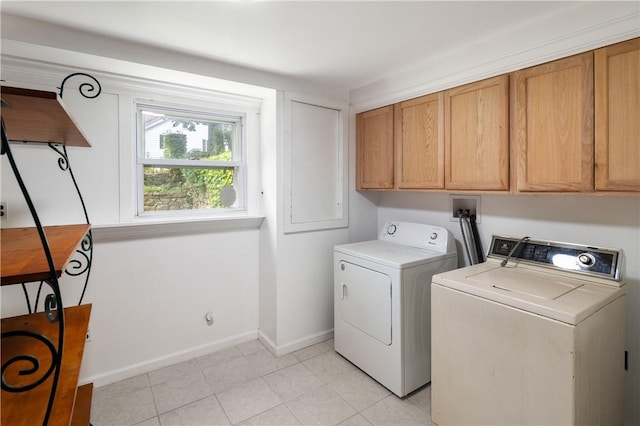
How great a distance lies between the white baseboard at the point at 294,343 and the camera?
2701 millimetres

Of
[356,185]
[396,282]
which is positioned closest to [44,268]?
[396,282]

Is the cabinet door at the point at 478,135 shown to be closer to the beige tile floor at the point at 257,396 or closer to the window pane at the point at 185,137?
the beige tile floor at the point at 257,396

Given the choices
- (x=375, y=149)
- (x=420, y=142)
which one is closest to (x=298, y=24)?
(x=420, y=142)

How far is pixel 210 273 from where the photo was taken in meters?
2.71

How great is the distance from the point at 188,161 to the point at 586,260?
8.74ft

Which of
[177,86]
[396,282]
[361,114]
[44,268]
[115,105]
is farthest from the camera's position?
[361,114]

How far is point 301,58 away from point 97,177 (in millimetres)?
1592

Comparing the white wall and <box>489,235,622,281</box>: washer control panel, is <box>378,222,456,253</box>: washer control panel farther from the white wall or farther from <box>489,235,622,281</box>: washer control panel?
the white wall

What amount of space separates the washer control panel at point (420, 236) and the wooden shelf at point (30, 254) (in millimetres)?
2118

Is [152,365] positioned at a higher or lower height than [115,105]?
lower

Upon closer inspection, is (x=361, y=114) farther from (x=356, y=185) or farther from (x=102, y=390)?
(x=102, y=390)

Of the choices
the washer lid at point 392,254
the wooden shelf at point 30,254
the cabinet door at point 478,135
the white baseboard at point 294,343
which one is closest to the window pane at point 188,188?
the washer lid at point 392,254

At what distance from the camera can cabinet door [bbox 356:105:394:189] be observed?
8.80ft

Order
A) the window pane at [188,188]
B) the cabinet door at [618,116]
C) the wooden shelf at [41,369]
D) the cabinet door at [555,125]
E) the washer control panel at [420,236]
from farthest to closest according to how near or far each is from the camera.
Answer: the window pane at [188,188] → the washer control panel at [420,236] → the cabinet door at [555,125] → the cabinet door at [618,116] → the wooden shelf at [41,369]
